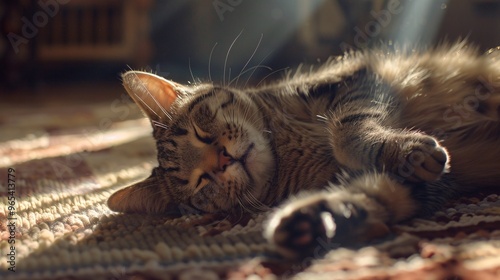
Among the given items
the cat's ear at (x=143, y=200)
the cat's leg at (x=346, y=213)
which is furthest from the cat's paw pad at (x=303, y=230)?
the cat's ear at (x=143, y=200)

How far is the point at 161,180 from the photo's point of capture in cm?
117

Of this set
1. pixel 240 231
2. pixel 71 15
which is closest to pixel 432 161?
pixel 240 231

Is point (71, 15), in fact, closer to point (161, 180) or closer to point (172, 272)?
point (161, 180)

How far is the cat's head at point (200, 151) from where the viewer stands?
1064 mm

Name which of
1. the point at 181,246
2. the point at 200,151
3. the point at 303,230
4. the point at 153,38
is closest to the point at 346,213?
the point at 303,230

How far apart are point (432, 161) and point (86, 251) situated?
0.56m

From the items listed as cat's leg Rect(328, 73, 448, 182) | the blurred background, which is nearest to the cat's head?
cat's leg Rect(328, 73, 448, 182)

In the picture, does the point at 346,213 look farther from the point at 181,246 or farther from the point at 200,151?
the point at 200,151

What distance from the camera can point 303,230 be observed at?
0.70m

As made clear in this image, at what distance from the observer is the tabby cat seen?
35.5 inches

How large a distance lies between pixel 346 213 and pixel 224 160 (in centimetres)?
34

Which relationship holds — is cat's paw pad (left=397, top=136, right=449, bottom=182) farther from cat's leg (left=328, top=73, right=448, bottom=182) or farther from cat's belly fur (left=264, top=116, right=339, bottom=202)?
cat's belly fur (left=264, top=116, right=339, bottom=202)

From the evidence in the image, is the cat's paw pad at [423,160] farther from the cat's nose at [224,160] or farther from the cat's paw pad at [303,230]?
the cat's nose at [224,160]

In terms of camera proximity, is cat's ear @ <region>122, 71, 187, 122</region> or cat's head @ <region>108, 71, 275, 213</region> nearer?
cat's head @ <region>108, 71, 275, 213</region>
